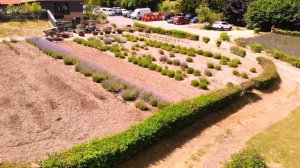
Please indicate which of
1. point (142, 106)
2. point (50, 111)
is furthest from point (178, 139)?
point (50, 111)

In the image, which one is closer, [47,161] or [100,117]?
[47,161]

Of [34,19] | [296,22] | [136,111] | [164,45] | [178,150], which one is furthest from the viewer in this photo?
[296,22]

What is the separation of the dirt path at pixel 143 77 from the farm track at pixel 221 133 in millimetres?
3166

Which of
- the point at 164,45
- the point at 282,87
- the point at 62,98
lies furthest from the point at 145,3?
the point at 62,98

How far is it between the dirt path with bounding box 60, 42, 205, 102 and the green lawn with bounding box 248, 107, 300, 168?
19.1 ft

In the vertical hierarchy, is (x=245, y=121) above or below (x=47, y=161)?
below

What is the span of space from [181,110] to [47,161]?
8.49 metres

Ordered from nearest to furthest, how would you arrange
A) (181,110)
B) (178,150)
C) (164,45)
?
(178,150), (181,110), (164,45)

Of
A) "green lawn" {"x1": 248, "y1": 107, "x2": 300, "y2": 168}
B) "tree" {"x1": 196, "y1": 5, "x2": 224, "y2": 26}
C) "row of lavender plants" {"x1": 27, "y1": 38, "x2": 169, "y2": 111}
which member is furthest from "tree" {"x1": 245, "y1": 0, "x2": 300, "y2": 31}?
"green lawn" {"x1": 248, "y1": 107, "x2": 300, "y2": 168}

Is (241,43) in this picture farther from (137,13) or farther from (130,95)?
(137,13)

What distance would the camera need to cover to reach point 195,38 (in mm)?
46156

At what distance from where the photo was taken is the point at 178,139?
1948 cm

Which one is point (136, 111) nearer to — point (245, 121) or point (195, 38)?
point (245, 121)

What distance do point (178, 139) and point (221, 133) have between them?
3.10 meters
